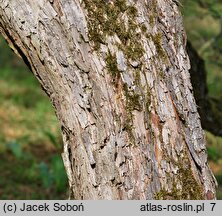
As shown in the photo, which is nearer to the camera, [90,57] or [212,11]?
[90,57]

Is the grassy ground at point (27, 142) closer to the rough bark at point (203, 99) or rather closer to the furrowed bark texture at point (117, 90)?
the rough bark at point (203, 99)

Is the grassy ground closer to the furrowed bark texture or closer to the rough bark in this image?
the rough bark

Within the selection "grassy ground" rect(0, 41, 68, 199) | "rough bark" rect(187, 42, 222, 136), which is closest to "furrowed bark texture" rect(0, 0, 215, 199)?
"rough bark" rect(187, 42, 222, 136)

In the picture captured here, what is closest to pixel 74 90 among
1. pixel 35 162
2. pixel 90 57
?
pixel 90 57

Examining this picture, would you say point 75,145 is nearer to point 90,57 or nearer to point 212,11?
point 90,57

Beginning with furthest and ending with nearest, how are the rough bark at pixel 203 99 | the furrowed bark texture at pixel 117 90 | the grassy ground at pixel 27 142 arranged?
the grassy ground at pixel 27 142 → the rough bark at pixel 203 99 → the furrowed bark texture at pixel 117 90

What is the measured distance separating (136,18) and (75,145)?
1.60 feet

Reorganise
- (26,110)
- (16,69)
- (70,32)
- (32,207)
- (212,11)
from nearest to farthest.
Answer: (70,32) → (32,207) → (212,11) → (26,110) → (16,69)

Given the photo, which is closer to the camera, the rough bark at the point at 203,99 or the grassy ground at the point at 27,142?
the rough bark at the point at 203,99

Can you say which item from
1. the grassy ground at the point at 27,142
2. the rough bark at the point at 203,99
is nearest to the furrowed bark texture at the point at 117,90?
the rough bark at the point at 203,99

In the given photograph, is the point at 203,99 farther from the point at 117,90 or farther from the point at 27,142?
the point at 27,142

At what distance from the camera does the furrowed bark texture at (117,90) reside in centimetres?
189

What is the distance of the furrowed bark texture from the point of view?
189cm

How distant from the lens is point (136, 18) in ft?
6.34
